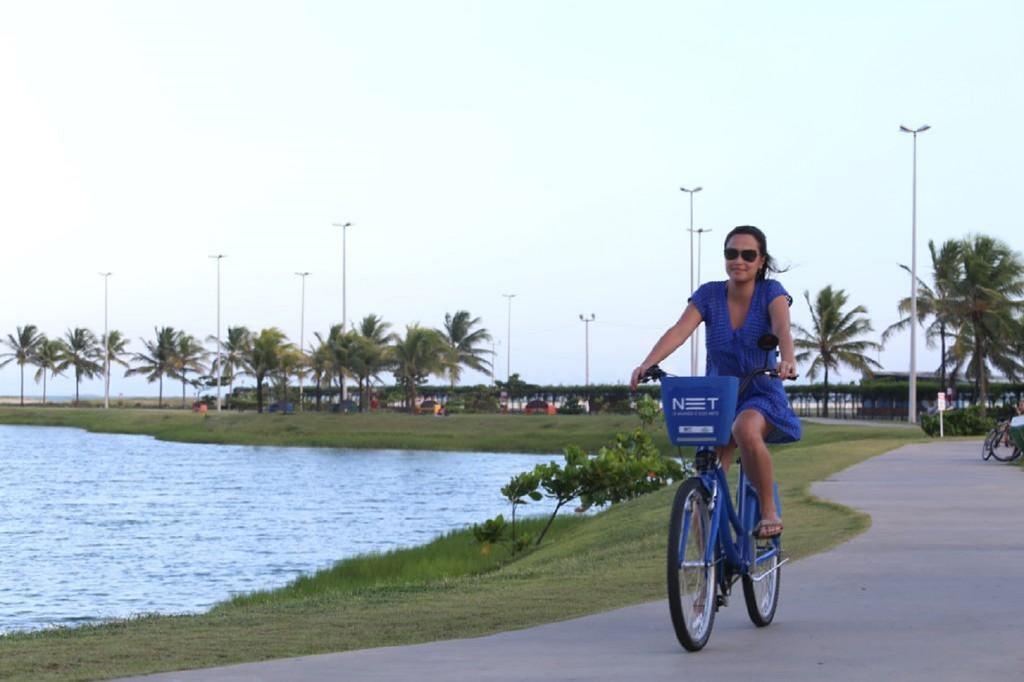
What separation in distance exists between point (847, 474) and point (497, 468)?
107 ft

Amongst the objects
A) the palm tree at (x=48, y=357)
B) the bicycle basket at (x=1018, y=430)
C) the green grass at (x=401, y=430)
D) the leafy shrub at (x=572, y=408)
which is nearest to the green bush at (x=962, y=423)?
the bicycle basket at (x=1018, y=430)

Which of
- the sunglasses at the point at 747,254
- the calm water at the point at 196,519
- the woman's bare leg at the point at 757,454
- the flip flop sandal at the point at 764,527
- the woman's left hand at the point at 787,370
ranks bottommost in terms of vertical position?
the calm water at the point at 196,519

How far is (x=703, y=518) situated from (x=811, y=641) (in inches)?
34.5

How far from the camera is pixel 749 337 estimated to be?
7426 millimetres

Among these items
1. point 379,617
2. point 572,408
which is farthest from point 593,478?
point 572,408

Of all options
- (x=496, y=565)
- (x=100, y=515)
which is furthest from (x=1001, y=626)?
(x=100, y=515)

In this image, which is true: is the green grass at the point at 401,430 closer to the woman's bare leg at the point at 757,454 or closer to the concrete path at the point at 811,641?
the concrete path at the point at 811,641

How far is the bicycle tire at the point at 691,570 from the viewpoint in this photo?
21.8 feet

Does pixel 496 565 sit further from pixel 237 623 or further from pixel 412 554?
pixel 237 623

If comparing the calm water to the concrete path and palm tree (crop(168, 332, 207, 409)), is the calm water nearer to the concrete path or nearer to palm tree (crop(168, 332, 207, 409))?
the concrete path

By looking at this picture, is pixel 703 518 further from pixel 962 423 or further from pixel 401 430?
pixel 401 430

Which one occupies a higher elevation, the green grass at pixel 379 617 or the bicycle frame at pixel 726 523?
the bicycle frame at pixel 726 523

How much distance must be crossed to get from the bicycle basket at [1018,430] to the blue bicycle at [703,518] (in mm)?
20576

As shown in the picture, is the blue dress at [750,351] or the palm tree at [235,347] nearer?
the blue dress at [750,351]
